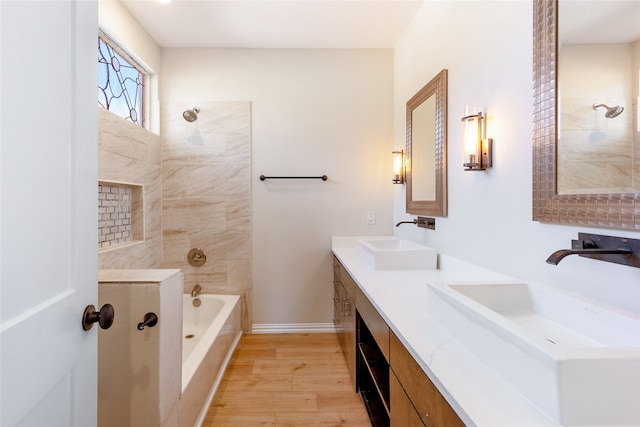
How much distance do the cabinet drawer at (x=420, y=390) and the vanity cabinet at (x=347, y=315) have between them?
2.63ft

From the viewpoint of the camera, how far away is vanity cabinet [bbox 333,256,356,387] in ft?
6.51

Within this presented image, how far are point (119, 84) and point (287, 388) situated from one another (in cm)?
253

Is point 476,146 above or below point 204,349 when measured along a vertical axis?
above

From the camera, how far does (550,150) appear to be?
1.11 metres

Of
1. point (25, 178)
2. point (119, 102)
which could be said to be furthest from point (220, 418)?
point (119, 102)

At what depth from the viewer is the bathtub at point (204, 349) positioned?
161 centimetres

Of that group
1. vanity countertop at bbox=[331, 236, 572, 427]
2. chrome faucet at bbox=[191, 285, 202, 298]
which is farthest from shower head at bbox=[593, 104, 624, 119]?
chrome faucet at bbox=[191, 285, 202, 298]

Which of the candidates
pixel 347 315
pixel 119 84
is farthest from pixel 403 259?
pixel 119 84

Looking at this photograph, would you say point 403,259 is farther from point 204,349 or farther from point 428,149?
point 204,349

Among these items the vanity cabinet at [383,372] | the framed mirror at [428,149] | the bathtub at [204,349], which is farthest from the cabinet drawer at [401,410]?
the framed mirror at [428,149]

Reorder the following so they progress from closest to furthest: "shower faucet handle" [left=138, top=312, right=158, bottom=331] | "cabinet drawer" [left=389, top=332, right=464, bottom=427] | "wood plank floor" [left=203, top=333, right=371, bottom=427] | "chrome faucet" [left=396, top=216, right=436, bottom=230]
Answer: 1. "cabinet drawer" [left=389, top=332, right=464, bottom=427]
2. "shower faucet handle" [left=138, top=312, right=158, bottom=331]
3. "wood plank floor" [left=203, top=333, right=371, bottom=427]
4. "chrome faucet" [left=396, top=216, right=436, bottom=230]

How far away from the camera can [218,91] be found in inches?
111

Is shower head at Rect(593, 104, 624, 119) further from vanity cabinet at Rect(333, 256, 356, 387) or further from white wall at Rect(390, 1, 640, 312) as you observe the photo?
vanity cabinet at Rect(333, 256, 356, 387)

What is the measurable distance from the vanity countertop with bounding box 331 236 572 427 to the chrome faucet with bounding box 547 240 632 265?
1.22 feet
